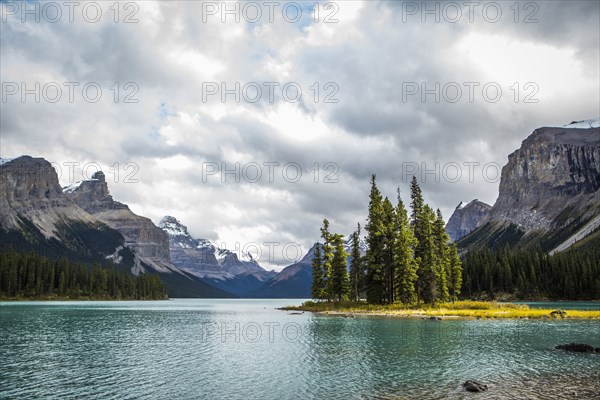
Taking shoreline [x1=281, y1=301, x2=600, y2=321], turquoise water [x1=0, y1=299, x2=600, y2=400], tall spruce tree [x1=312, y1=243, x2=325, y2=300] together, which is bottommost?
shoreline [x1=281, y1=301, x2=600, y2=321]

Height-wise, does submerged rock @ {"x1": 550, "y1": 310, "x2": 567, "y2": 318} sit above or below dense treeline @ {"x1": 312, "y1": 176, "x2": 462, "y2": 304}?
below

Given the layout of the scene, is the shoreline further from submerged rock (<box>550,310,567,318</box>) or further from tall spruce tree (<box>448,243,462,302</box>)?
tall spruce tree (<box>448,243,462,302</box>)

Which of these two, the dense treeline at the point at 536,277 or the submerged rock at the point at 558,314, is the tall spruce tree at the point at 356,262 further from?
the dense treeline at the point at 536,277

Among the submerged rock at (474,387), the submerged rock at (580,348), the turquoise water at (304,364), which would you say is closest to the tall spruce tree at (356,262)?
the turquoise water at (304,364)

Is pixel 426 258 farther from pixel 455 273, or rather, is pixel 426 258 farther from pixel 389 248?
pixel 455 273

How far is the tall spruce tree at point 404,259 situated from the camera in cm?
8400

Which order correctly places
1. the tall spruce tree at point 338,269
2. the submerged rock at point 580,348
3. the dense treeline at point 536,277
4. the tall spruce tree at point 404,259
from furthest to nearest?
the dense treeline at point 536,277 < the tall spruce tree at point 338,269 < the tall spruce tree at point 404,259 < the submerged rock at point 580,348

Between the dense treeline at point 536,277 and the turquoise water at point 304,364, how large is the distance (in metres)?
132

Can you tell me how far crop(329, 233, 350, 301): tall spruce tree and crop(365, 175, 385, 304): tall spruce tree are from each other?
45.5 feet

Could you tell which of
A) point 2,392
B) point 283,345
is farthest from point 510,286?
point 2,392

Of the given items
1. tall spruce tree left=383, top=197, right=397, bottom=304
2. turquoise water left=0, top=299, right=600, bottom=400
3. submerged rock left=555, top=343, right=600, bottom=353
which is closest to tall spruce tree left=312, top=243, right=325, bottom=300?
tall spruce tree left=383, top=197, right=397, bottom=304

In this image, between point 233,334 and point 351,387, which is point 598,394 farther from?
point 233,334

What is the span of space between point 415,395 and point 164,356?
23.8 metres

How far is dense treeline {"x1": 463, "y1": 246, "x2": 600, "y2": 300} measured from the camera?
170 metres
